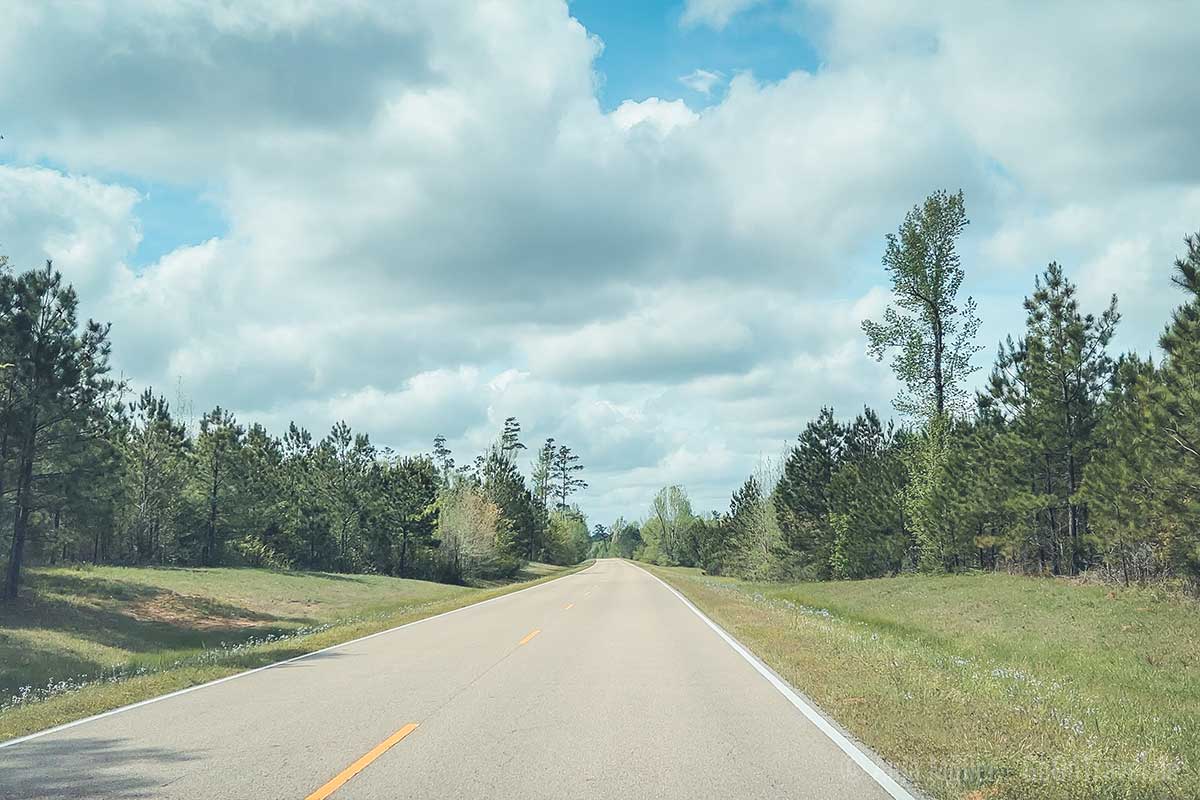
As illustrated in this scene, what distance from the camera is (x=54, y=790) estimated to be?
6.52 meters

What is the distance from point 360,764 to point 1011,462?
31.2 meters

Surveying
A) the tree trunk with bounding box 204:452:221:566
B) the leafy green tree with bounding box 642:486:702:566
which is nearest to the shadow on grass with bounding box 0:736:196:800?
the tree trunk with bounding box 204:452:221:566

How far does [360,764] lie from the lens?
721 centimetres

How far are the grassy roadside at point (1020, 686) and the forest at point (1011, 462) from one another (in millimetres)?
2701

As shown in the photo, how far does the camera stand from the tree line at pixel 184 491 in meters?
27.3

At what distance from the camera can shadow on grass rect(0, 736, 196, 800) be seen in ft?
21.2

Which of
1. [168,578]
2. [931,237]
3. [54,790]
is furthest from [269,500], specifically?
[54,790]

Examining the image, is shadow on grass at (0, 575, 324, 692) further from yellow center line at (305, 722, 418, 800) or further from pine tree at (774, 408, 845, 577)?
pine tree at (774, 408, 845, 577)

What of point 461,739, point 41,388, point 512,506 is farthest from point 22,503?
point 512,506

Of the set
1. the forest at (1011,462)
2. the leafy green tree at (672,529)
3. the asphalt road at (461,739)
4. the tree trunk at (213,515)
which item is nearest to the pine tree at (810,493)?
the forest at (1011,462)

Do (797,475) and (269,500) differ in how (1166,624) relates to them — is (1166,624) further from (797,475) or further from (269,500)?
(269,500)

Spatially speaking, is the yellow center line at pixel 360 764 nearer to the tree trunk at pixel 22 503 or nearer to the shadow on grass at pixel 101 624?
the shadow on grass at pixel 101 624

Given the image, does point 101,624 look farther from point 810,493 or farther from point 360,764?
point 810,493

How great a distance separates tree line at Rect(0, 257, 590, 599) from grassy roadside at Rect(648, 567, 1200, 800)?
62.0 ft
